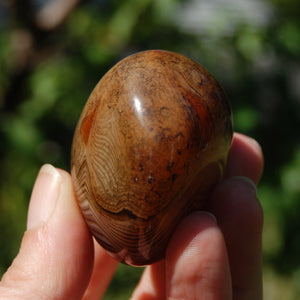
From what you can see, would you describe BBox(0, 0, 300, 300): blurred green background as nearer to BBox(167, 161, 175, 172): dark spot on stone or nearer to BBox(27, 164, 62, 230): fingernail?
BBox(27, 164, 62, 230): fingernail

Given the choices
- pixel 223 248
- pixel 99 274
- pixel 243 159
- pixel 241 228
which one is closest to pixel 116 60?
pixel 243 159

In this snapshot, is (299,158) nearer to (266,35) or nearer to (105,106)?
(266,35)

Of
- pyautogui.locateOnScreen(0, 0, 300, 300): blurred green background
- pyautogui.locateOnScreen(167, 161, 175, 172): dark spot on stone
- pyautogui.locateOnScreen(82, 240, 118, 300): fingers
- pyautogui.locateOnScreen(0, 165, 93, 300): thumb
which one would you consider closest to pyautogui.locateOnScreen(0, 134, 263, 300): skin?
pyautogui.locateOnScreen(0, 165, 93, 300): thumb

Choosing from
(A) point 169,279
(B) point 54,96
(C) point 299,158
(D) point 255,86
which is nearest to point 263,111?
(D) point 255,86

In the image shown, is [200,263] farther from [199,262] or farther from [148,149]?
[148,149]

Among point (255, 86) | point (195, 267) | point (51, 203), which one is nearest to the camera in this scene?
point (195, 267)

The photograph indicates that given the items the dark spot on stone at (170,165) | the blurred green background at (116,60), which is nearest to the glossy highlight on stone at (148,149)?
the dark spot on stone at (170,165)
